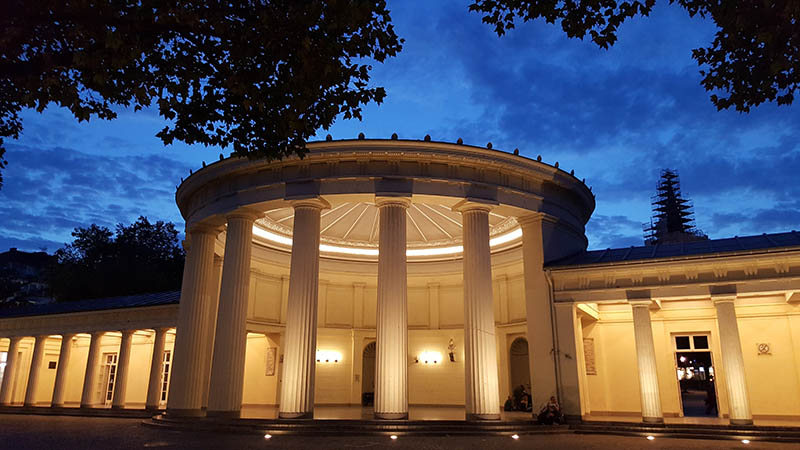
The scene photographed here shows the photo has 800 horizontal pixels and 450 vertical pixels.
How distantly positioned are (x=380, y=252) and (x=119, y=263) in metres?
40.2

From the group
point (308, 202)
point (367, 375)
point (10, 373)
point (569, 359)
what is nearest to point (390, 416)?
point (569, 359)

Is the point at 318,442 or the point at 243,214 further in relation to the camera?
the point at 243,214

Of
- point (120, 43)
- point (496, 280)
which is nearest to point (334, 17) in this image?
point (120, 43)

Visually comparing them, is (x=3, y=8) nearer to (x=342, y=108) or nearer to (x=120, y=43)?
(x=120, y=43)

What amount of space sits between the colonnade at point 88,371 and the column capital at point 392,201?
14.6 m

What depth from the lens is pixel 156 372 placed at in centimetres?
2586

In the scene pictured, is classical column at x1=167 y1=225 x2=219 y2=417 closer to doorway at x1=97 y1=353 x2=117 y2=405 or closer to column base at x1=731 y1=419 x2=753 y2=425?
doorway at x1=97 y1=353 x2=117 y2=405

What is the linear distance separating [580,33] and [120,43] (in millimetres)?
7000

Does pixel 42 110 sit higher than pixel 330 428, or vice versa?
pixel 42 110

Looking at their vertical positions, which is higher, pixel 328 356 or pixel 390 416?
pixel 328 356

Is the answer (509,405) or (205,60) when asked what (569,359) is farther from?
(205,60)

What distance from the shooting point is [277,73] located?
968cm

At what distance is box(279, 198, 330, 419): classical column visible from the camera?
16.7m

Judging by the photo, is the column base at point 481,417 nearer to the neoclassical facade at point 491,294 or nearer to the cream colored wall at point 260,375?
the neoclassical facade at point 491,294
